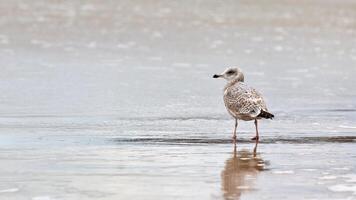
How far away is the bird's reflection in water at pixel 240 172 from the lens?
23.2ft

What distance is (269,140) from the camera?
9492mm

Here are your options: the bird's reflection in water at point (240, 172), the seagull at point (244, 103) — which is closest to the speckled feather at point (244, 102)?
the seagull at point (244, 103)

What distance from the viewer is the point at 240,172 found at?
25.6 feet

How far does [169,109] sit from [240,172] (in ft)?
13.0

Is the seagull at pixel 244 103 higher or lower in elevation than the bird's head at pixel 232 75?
lower

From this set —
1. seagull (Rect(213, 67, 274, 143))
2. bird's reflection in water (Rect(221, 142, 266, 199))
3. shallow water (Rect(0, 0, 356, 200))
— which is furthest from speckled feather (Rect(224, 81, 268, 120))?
bird's reflection in water (Rect(221, 142, 266, 199))

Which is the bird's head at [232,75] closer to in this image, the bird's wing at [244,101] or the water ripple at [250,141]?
the bird's wing at [244,101]

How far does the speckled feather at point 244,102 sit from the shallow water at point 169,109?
0.22 meters

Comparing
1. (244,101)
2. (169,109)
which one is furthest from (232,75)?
(169,109)

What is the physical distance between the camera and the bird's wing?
9.69 m

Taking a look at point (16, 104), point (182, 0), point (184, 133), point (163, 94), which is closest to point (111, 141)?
point (184, 133)

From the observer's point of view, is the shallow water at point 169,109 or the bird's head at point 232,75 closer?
the shallow water at point 169,109

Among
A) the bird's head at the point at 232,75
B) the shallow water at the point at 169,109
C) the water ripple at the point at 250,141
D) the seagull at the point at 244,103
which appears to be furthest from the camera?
the bird's head at the point at 232,75

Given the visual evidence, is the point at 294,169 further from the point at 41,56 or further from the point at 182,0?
the point at 182,0
